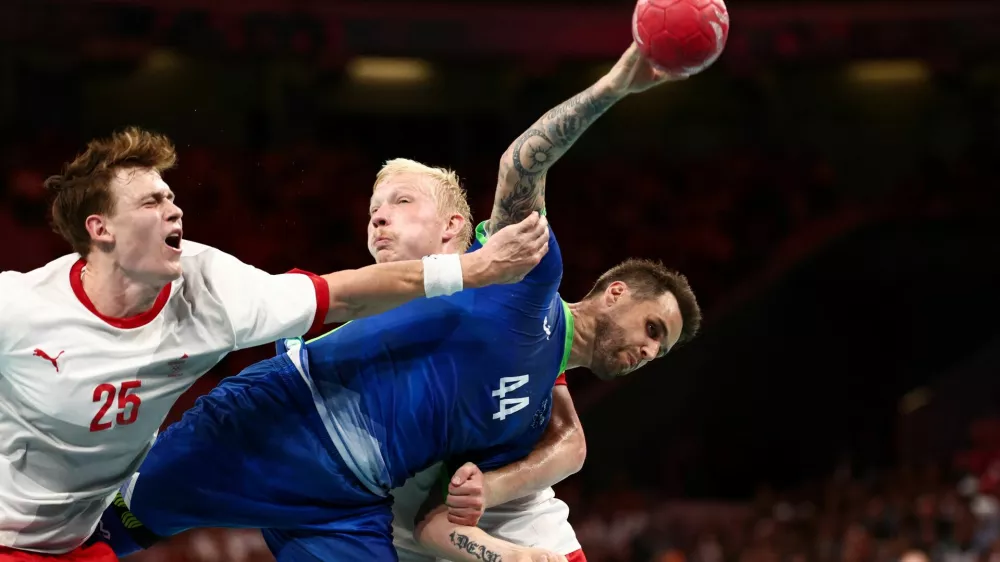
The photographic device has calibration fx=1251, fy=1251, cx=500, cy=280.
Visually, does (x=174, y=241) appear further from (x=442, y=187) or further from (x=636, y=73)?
(x=636, y=73)

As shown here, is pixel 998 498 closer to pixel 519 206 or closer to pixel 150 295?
pixel 519 206

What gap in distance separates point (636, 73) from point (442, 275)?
0.87 meters

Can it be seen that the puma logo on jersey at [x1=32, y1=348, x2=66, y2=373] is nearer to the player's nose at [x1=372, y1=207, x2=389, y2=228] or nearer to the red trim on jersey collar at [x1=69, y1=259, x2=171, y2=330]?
the red trim on jersey collar at [x1=69, y1=259, x2=171, y2=330]

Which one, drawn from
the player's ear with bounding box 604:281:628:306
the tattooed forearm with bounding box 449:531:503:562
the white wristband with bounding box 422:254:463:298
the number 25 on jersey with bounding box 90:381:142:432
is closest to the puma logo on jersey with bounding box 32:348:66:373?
the number 25 on jersey with bounding box 90:381:142:432

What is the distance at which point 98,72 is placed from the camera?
54.6ft

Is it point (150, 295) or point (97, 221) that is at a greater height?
point (97, 221)

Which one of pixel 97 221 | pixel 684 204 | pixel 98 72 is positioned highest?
pixel 98 72

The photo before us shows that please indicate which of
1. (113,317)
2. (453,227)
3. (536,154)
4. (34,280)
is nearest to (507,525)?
(453,227)

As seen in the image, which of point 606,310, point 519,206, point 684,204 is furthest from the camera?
point 684,204

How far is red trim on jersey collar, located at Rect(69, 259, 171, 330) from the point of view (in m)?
3.75

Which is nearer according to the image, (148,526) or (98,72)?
(148,526)

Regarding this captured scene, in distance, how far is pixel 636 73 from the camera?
387cm

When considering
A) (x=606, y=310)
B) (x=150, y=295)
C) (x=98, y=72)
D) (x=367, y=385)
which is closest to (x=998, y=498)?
(x=606, y=310)

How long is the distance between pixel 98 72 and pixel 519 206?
13861 mm
